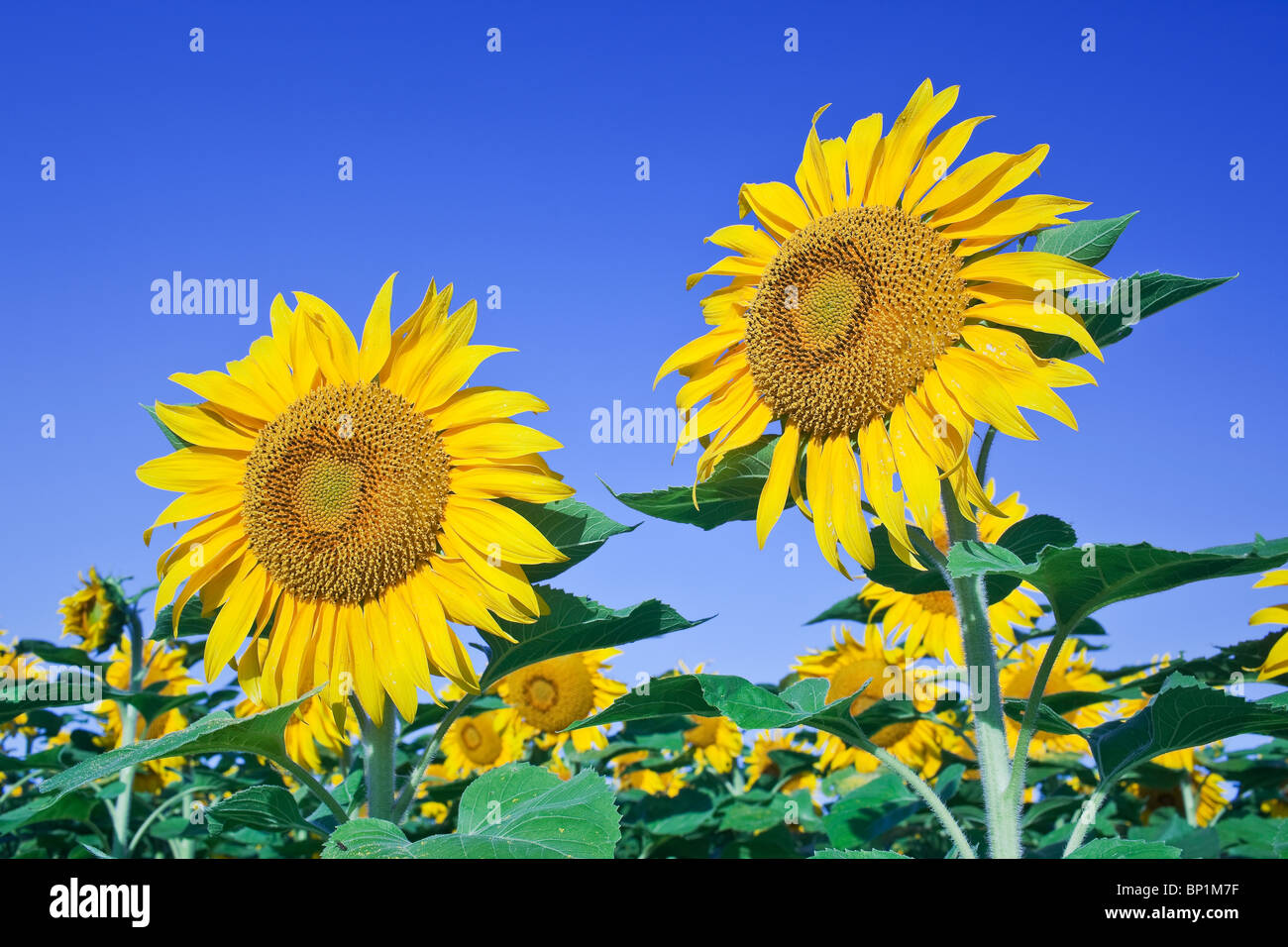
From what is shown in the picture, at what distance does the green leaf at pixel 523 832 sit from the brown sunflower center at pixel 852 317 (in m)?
1.30

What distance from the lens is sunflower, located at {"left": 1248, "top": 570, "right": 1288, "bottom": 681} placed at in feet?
11.9

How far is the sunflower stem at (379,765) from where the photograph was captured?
3.01 meters

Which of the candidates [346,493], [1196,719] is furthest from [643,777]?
[1196,719]

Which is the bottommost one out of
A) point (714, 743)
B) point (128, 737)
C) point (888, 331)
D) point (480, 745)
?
point (714, 743)

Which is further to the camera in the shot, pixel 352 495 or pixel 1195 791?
pixel 1195 791

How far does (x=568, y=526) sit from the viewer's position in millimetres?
3080

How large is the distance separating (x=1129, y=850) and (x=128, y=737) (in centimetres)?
609

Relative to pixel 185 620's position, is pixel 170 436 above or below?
above

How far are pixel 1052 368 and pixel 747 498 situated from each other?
104 cm

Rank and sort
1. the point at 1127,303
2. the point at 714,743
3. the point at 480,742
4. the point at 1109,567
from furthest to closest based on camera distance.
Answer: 1. the point at 714,743
2. the point at 480,742
3. the point at 1127,303
4. the point at 1109,567

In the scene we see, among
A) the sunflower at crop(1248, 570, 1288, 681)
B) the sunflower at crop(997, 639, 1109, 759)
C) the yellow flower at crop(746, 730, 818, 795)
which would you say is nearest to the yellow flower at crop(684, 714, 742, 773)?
the yellow flower at crop(746, 730, 818, 795)

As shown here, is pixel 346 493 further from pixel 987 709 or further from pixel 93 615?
pixel 93 615
